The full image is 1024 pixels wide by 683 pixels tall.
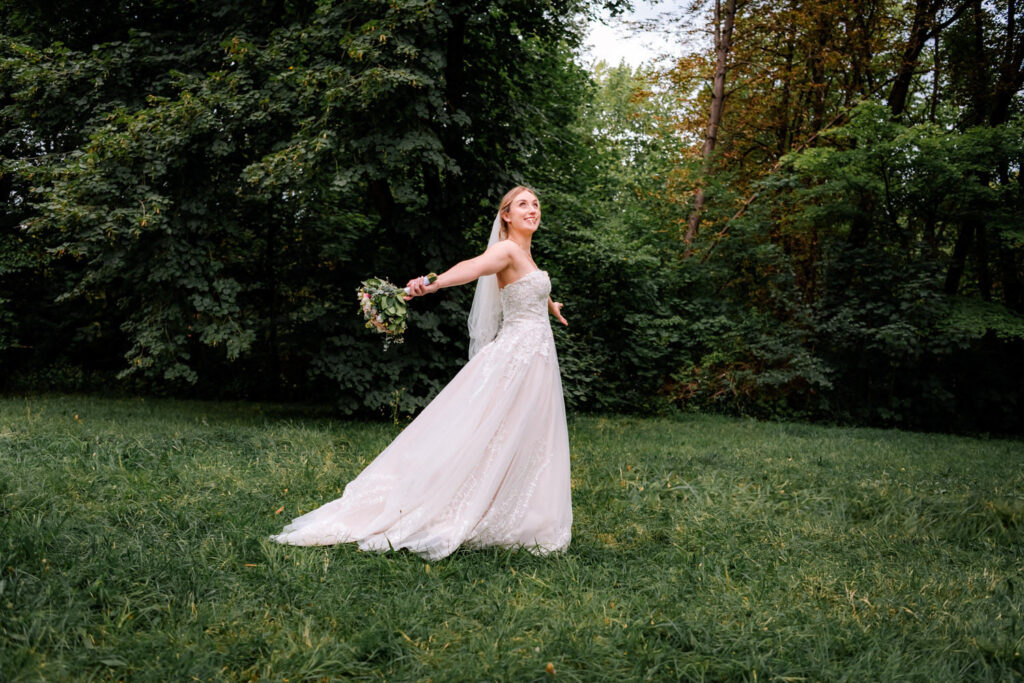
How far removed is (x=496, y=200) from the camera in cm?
974

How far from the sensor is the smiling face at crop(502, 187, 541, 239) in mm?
4746

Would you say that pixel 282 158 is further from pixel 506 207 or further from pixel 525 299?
pixel 525 299

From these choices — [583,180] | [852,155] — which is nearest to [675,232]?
[583,180]

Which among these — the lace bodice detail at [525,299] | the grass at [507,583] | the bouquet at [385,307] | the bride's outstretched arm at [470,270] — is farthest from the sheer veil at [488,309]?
the grass at [507,583]

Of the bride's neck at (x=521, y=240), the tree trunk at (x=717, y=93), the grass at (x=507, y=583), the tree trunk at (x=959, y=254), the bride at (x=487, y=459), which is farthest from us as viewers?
the tree trunk at (x=717, y=93)

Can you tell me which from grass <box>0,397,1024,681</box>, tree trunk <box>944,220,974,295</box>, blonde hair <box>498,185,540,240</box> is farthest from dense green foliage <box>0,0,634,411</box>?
tree trunk <box>944,220,974,295</box>

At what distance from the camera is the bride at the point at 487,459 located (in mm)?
4215

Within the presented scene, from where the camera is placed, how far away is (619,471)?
6.73 meters

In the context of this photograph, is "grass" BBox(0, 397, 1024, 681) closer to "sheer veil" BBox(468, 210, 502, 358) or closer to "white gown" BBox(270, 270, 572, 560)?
"white gown" BBox(270, 270, 572, 560)

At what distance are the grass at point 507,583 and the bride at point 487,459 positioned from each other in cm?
21

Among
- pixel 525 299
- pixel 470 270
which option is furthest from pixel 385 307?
pixel 525 299

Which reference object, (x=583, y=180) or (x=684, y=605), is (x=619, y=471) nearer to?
(x=684, y=605)

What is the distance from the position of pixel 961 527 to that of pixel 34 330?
15.8m

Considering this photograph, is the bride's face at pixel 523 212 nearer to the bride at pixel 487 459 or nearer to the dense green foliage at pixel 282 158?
the bride at pixel 487 459
